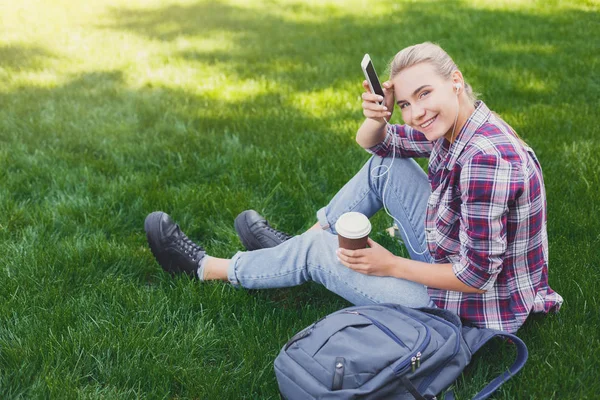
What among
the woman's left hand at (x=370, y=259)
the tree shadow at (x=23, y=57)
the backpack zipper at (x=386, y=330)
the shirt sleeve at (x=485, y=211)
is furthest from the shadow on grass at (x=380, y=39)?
the backpack zipper at (x=386, y=330)

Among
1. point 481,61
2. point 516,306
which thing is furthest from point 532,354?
point 481,61

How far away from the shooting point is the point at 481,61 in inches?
233

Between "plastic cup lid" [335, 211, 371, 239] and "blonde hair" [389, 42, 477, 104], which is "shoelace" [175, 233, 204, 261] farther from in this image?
"blonde hair" [389, 42, 477, 104]

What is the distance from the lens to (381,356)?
2047 mm

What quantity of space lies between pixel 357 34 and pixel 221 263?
481 cm

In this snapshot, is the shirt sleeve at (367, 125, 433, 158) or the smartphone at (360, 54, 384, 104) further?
the shirt sleeve at (367, 125, 433, 158)

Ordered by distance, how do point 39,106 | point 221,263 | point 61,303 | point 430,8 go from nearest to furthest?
point 61,303
point 221,263
point 39,106
point 430,8

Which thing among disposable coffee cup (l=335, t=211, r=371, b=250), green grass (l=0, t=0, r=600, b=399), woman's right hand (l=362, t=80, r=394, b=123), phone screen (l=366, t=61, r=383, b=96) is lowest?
green grass (l=0, t=0, r=600, b=399)

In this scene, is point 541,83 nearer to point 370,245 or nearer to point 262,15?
point 370,245

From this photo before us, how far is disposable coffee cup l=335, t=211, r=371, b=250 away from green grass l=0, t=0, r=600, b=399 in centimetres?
60

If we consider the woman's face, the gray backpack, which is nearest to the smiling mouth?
the woman's face

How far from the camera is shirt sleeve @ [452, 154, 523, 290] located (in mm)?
2014

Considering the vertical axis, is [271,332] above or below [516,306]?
below

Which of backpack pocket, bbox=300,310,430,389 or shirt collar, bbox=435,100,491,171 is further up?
shirt collar, bbox=435,100,491,171
